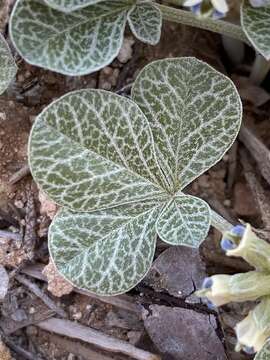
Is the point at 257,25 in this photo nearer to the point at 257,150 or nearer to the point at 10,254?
the point at 257,150

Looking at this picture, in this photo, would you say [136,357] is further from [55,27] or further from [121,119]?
[55,27]

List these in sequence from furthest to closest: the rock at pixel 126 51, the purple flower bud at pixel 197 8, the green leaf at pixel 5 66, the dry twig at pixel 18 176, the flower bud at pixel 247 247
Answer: the rock at pixel 126 51
the dry twig at pixel 18 176
the green leaf at pixel 5 66
the purple flower bud at pixel 197 8
the flower bud at pixel 247 247

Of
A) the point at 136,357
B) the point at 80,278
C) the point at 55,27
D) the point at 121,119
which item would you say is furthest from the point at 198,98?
the point at 136,357

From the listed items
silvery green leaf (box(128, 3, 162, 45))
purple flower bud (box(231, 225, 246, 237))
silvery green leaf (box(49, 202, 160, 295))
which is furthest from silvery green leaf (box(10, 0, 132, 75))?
purple flower bud (box(231, 225, 246, 237))

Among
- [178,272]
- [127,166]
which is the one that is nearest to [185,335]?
[178,272]

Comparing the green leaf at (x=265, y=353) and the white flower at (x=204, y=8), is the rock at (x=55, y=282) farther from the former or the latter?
the white flower at (x=204, y=8)

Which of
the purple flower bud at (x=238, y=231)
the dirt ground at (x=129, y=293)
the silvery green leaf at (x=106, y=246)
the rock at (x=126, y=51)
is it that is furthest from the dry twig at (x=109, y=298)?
the rock at (x=126, y=51)

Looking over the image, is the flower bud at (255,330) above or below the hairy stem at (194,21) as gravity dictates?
below
